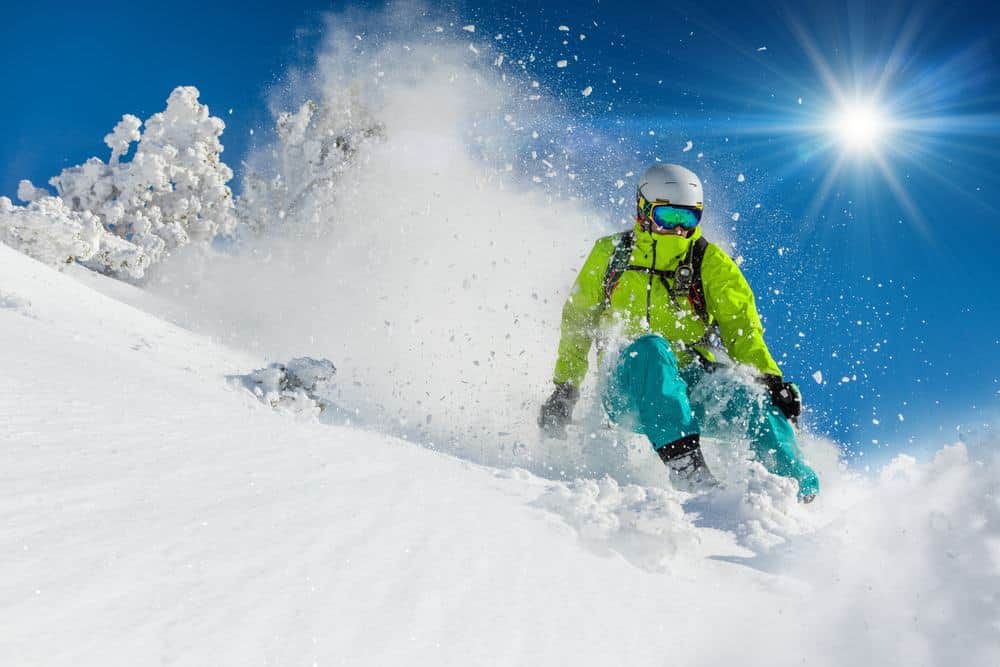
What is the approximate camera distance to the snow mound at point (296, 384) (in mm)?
6148

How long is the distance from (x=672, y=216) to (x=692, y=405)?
146 centimetres

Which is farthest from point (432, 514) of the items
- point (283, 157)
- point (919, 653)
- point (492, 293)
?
point (283, 157)

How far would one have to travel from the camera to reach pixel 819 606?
194cm

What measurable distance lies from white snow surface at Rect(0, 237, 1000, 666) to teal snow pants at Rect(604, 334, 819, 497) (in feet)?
2.30

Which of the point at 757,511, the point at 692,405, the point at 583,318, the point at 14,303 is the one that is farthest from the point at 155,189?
the point at 757,511

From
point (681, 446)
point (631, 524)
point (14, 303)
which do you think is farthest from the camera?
point (14, 303)

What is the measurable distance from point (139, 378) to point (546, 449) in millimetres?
2669

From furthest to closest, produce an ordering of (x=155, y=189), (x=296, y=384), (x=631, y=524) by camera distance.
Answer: (x=155, y=189) < (x=296, y=384) < (x=631, y=524)

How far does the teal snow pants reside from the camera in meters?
3.93

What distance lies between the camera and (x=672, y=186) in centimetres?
514

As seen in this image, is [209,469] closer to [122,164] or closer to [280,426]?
[280,426]

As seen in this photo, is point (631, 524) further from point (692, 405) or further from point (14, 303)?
point (14, 303)

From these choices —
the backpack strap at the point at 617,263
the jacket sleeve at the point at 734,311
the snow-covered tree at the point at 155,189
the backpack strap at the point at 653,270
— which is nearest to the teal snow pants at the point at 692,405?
the jacket sleeve at the point at 734,311

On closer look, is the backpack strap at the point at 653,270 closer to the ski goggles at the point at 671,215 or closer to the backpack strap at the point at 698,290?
the backpack strap at the point at 698,290
